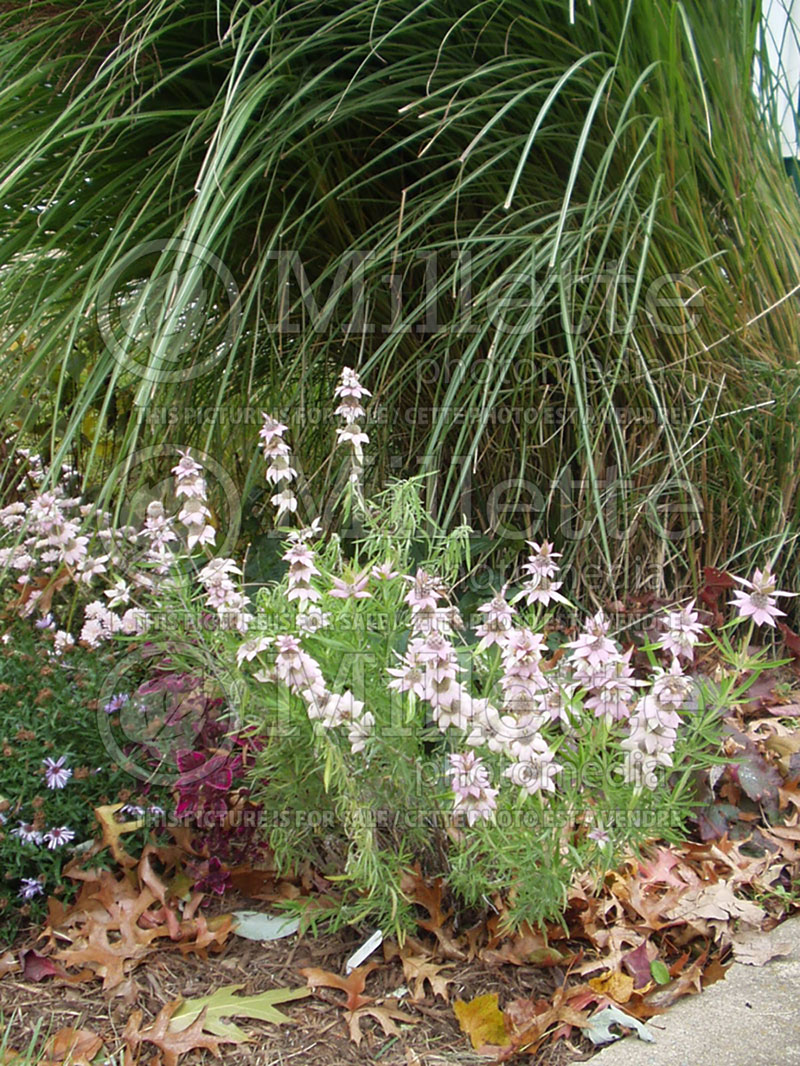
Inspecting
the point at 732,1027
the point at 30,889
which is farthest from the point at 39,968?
the point at 732,1027

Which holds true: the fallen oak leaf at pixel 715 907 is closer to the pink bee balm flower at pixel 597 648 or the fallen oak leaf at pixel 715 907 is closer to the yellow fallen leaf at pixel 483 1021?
the yellow fallen leaf at pixel 483 1021

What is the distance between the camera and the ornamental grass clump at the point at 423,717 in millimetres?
1162

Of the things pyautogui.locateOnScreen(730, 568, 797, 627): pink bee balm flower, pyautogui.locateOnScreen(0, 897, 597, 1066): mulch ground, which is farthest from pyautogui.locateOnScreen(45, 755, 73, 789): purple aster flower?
pyautogui.locateOnScreen(730, 568, 797, 627): pink bee balm flower

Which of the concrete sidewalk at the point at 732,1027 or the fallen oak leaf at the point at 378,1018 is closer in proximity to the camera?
the concrete sidewalk at the point at 732,1027

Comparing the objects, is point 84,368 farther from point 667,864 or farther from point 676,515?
point 667,864

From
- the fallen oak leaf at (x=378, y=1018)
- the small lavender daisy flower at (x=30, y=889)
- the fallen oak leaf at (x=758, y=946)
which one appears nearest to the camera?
the fallen oak leaf at (x=378, y=1018)

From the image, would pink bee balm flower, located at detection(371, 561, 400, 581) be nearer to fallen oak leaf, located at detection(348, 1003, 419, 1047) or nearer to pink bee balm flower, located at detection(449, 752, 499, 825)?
pink bee balm flower, located at detection(449, 752, 499, 825)

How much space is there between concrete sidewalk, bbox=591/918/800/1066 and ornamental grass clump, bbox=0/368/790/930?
20 cm

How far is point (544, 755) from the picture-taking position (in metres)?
1.15

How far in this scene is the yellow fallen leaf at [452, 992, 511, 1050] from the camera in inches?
47.5

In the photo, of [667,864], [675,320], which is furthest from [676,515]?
[667,864]

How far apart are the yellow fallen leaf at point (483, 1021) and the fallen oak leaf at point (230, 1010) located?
238mm

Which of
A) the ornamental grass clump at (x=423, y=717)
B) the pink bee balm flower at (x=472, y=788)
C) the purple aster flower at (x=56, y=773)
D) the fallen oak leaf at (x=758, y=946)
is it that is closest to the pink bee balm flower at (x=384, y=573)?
the ornamental grass clump at (x=423, y=717)

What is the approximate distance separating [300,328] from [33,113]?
71 centimetres
